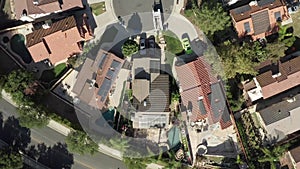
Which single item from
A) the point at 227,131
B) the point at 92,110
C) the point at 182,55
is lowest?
the point at 227,131

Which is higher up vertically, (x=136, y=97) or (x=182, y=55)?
(x=182, y=55)

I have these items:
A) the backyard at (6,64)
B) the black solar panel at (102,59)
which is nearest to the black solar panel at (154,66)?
the black solar panel at (102,59)

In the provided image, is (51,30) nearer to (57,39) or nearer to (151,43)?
(57,39)

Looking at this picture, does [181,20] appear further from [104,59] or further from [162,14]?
[104,59]

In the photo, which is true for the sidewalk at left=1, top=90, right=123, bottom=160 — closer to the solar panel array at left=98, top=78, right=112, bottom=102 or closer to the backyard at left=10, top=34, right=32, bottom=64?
the backyard at left=10, top=34, right=32, bottom=64

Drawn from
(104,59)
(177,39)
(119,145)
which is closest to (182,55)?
(177,39)

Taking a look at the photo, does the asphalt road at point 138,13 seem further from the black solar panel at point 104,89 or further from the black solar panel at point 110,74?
the black solar panel at point 104,89
